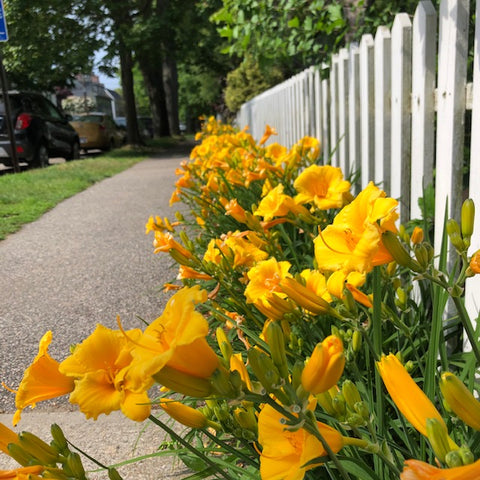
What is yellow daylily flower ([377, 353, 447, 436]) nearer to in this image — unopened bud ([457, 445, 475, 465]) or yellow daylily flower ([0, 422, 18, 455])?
unopened bud ([457, 445, 475, 465])

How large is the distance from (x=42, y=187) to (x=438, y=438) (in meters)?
8.84

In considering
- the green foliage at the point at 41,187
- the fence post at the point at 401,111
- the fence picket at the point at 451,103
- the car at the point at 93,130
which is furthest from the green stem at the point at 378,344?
the car at the point at 93,130

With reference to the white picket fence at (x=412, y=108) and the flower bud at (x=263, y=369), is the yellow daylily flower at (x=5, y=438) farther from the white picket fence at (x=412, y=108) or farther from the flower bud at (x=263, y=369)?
the white picket fence at (x=412, y=108)

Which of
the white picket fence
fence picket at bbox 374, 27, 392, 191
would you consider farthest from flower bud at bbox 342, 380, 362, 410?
fence picket at bbox 374, 27, 392, 191

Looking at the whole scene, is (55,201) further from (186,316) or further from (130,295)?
(186,316)

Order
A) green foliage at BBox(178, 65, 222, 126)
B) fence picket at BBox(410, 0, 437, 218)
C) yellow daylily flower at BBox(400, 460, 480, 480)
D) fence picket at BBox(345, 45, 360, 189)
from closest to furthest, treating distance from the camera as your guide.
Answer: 1. yellow daylily flower at BBox(400, 460, 480, 480)
2. fence picket at BBox(410, 0, 437, 218)
3. fence picket at BBox(345, 45, 360, 189)
4. green foliage at BBox(178, 65, 222, 126)

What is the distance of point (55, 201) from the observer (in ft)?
24.9

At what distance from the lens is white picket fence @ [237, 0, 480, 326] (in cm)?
212

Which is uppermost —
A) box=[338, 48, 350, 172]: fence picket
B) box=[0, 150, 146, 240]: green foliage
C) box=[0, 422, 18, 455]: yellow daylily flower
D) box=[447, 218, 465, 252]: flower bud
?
box=[338, 48, 350, 172]: fence picket

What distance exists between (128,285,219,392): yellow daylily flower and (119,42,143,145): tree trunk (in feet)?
56.2

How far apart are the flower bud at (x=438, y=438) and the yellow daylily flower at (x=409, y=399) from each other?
5 centimetres

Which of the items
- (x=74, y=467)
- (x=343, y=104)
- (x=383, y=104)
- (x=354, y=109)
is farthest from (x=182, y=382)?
(x=343, y=104)

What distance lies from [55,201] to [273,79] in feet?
33.5

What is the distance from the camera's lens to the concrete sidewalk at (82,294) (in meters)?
1.95
